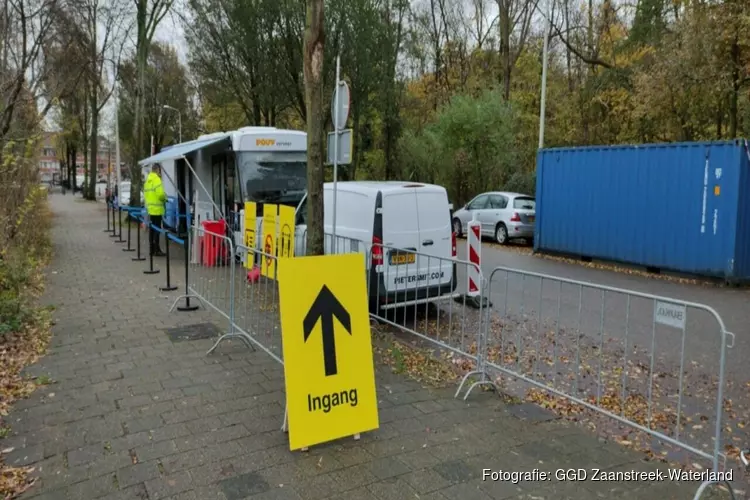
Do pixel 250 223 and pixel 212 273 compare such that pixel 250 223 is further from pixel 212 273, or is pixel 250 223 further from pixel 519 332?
pixel 519 332

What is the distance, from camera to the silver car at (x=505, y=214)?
59.8 feet

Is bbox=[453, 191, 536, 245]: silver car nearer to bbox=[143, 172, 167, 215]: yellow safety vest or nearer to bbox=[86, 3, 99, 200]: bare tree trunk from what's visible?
bbox=[143, 172, 167, 215]: yellow safety vest

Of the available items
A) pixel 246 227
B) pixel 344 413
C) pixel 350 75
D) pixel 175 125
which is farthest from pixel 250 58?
pixel 175 125

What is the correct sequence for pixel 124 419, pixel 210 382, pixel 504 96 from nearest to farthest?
pixel 124 419, pixel 210 382, pixel 504 96

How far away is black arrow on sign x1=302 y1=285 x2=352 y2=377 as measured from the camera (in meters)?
4.20

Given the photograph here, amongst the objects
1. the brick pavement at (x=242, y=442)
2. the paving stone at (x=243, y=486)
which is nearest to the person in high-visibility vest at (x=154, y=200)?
the brick pavement at (x=242, y=442)

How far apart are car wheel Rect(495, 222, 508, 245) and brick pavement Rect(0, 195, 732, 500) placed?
1352cm

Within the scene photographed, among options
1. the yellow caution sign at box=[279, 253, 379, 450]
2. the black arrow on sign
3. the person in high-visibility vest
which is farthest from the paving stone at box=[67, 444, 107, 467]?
the person in high-visibility vest

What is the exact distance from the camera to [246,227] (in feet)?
36.2

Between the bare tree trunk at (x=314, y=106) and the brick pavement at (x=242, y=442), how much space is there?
163cm

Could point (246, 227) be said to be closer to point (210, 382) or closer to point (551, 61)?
point (210, 382)

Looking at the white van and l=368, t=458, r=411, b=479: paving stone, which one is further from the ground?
the white van

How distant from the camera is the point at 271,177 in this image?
12.4 meters

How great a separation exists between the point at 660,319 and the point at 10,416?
486cm
